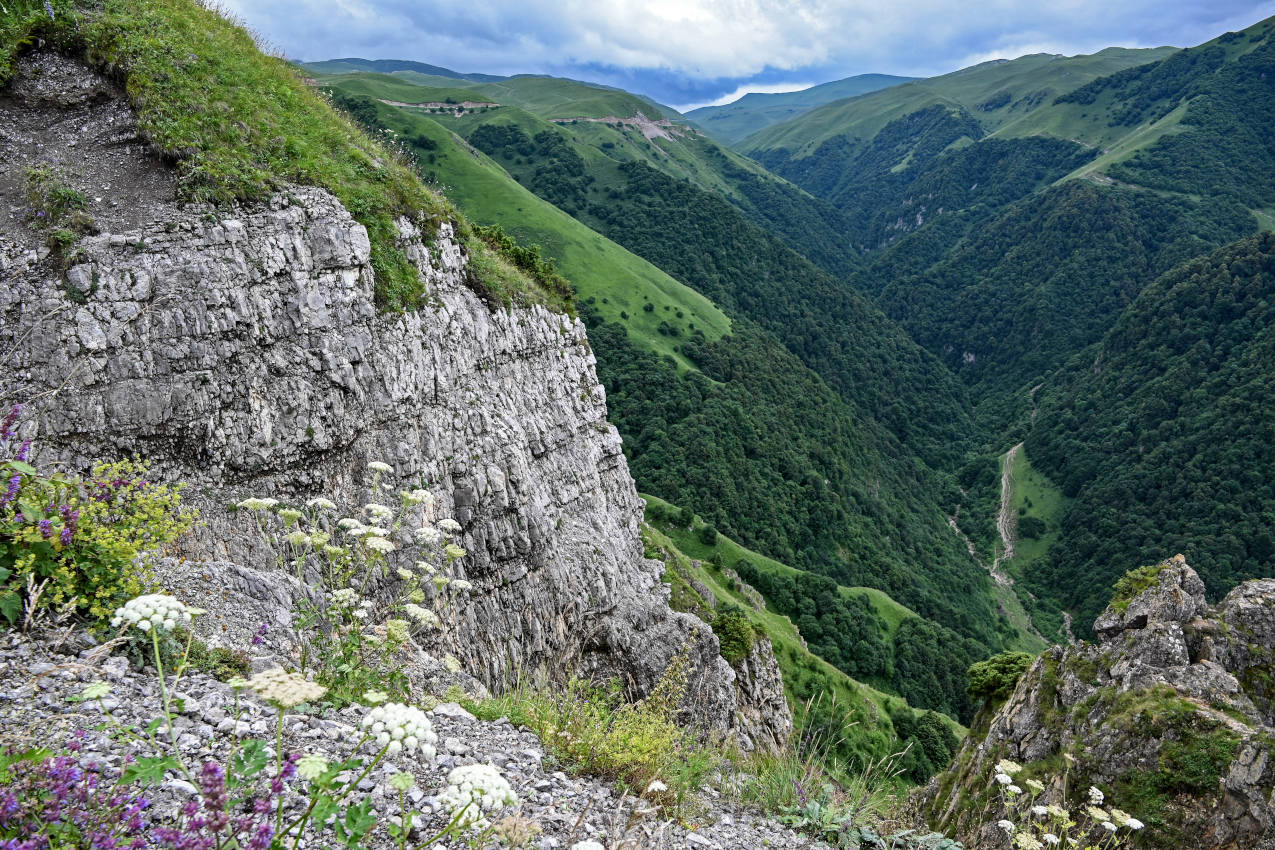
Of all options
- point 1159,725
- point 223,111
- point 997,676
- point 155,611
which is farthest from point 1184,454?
point 155,611

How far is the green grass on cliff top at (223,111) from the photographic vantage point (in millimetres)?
19625

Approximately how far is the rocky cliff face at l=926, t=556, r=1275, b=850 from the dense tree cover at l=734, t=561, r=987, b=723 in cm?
6692

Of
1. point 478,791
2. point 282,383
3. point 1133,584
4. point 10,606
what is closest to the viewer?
point 478,791

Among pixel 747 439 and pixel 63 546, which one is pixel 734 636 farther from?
pixel 747 439

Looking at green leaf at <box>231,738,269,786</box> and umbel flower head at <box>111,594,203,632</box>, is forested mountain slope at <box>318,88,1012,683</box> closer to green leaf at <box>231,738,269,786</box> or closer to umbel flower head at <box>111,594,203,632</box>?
umbel flower head at <box>111,594,203,632</box>

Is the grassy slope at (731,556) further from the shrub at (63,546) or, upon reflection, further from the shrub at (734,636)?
the shrub at (63,546)

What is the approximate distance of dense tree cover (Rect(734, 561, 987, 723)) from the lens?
85188mm

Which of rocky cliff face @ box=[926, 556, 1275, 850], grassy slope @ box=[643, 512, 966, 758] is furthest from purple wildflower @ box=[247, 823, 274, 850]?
grassy slope @ box=[643, 512, 966, 758]

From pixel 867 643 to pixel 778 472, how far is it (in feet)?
151

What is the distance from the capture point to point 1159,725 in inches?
550

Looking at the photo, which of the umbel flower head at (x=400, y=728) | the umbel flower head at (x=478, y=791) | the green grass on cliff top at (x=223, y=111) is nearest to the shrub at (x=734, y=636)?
the green grass on cliff top at (x=223, y=111)

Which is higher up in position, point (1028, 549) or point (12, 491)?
point (12, 491)

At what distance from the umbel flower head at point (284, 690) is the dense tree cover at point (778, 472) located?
103 m

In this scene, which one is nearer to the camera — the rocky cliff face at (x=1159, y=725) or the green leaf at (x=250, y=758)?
the green leaf at (x=250, y=758)
